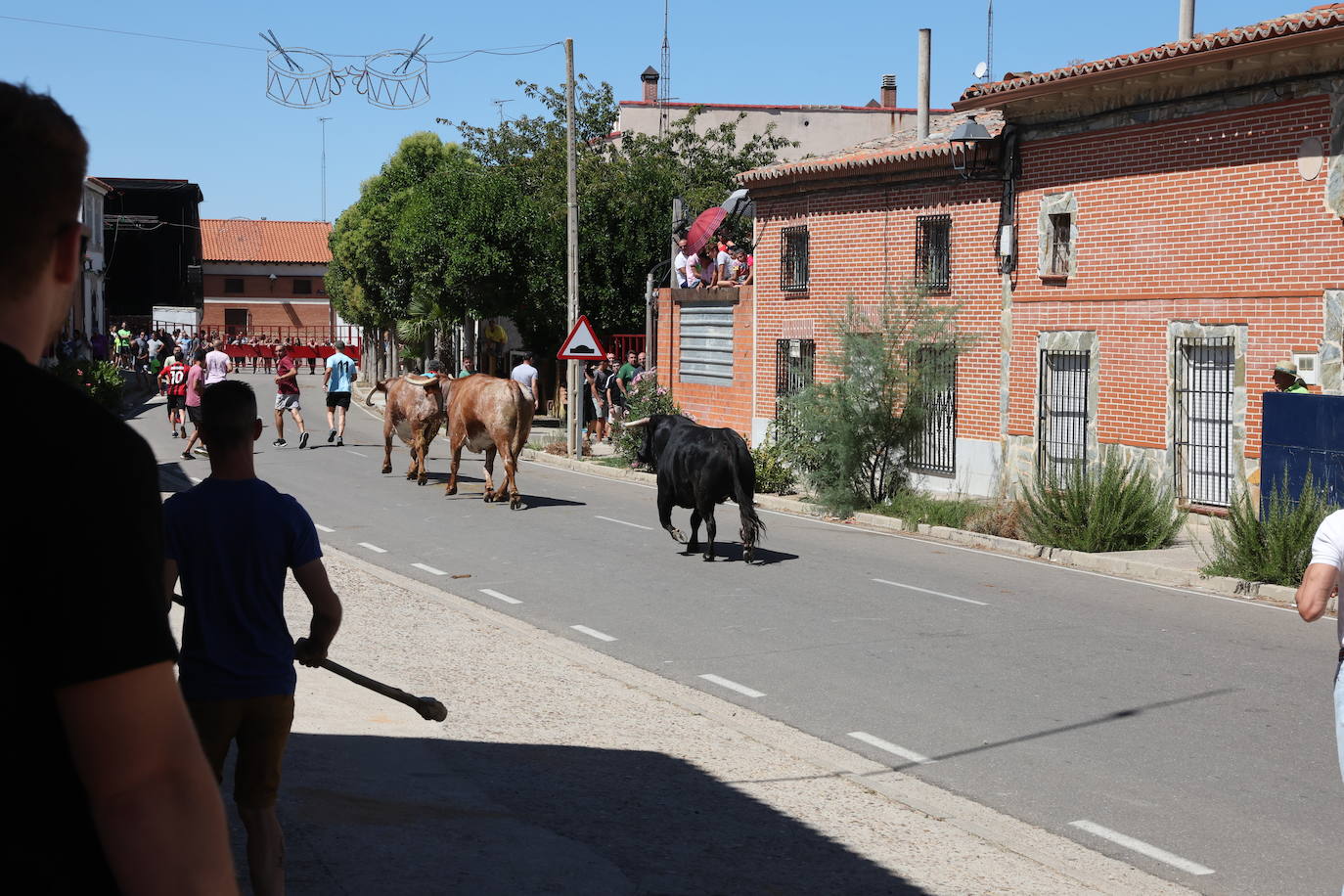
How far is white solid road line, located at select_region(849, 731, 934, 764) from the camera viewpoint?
770 cm

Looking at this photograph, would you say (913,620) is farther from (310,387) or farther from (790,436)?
(310,387)

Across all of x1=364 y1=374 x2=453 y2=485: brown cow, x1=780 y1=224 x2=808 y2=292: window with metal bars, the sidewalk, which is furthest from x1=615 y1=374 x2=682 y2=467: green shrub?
the sidewalk

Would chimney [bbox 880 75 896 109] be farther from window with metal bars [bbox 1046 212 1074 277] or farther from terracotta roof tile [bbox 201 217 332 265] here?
terracotta roof tile [bbox 201 217 332 265]

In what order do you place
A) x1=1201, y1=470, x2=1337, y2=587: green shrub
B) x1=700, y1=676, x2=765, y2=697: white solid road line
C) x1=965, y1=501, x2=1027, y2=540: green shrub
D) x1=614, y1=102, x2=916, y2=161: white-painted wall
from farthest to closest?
1. x1=614, y1=102, x2=916, y2=161: white-painted wall
2. x1=965, y1=501, x2=1027, y2=540: green shrub
3. x1=1201, y1=470, x2=1337, y2=587: green shrub
4. x1=700, y1=676, x2=765, y2=697: white solid road line

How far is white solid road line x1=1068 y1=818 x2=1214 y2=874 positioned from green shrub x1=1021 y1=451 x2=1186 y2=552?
9513 millimetres

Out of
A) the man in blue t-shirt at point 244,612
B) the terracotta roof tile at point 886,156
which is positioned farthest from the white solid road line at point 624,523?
the man in blue t-shirt at point 244,612

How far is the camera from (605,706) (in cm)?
855

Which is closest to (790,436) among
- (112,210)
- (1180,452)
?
(1180,452)

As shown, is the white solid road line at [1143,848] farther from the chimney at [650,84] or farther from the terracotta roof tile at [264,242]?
the terracotta roof tile at [264,242]

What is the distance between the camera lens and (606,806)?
6555 mm

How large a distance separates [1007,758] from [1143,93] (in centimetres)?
1349

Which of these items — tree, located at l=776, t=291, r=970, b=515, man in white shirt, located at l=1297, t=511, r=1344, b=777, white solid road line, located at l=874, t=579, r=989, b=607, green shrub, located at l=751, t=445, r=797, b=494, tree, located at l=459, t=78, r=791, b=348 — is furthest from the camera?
tree, located at l=459, t=78, r=791, b=348

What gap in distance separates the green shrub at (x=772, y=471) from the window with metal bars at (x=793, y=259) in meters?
5.45

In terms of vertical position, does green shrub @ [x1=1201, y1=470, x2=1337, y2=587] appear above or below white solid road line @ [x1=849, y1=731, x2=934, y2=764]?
above
